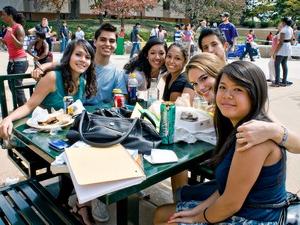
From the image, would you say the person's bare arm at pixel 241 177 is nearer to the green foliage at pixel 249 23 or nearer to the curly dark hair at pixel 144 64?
the curly dark hair at pixel 144 64

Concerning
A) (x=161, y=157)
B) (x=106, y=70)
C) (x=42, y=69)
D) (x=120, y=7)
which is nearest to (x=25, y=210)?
(x=161, y=157)

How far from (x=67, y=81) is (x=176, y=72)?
44.0 inches

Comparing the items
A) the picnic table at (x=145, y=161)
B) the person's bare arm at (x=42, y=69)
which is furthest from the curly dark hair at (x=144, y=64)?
the picnic table at (x=145, y=161)

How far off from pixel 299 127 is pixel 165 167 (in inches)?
171

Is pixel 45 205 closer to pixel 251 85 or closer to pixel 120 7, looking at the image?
pixel 251 85

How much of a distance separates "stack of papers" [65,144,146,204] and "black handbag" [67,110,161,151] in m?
0.08

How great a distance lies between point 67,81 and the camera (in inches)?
115

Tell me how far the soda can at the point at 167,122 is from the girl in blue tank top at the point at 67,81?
3.94ft

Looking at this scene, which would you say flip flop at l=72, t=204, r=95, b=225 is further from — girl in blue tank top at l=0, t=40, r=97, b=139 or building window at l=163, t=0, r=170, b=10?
building window at l=163, t=0, r=170, b=10

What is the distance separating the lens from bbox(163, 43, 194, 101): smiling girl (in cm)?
328

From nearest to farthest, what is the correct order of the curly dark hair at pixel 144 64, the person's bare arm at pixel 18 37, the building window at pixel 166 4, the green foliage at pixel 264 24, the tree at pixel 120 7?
the curly dark hair at pixel 144 64
the person's bare arm at pixel 18 37
the tree at pixel 120 7
the building window at pixel 166 4
the green foliage at pixel 264 24

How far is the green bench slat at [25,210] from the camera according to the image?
1.93 metres

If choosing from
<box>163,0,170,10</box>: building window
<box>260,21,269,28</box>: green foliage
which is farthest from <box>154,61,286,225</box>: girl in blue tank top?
<box>260,21,269,28</box>: green foliage

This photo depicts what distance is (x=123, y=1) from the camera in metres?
28.8
